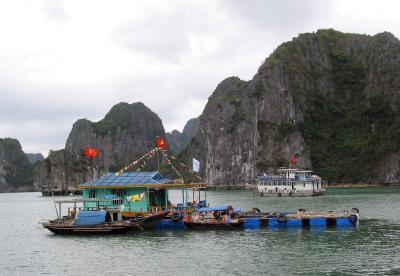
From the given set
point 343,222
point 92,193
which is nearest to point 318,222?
point 343,222

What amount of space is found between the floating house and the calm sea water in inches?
167

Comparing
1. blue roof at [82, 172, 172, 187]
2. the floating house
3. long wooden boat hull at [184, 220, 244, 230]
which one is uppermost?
blue roof at [82, 172, 172, 187]

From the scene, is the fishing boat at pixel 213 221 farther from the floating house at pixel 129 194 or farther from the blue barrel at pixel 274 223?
the floating house at pixel 129 194

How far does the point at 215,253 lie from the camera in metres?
35.7

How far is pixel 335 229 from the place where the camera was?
46000 millimetres

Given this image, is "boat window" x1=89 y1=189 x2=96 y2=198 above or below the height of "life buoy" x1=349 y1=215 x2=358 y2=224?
above

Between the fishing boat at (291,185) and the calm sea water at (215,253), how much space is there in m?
68.7

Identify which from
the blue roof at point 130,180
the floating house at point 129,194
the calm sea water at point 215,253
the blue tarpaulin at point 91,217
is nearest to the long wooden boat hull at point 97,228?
the blue tarpaulin at point 91,217

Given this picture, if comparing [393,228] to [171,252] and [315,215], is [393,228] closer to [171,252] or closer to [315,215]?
[315,215]

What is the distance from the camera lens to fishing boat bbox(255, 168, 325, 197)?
118375mm

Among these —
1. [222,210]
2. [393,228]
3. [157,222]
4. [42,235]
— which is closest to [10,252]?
[42,235]

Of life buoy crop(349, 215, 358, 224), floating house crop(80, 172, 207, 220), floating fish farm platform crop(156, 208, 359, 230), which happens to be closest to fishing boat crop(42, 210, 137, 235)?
floating house crop(80, 172, 207, 220)

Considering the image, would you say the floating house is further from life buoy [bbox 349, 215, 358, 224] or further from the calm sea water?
life buoy [bbox 349, 215, 358, 224]

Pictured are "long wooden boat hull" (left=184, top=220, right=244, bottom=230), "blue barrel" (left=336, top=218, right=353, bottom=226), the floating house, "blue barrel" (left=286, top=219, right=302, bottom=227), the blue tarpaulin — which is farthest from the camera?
the floating house
